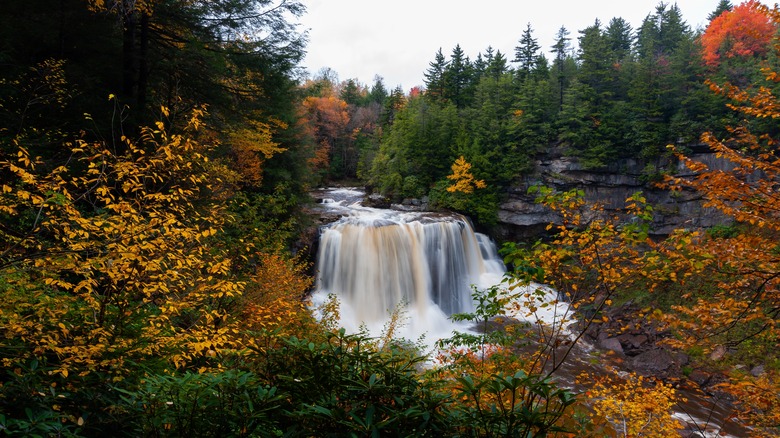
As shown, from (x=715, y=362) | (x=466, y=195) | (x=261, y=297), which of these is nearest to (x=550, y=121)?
(x=466, y=195)

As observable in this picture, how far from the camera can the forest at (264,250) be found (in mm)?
2381

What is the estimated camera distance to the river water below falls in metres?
17.4

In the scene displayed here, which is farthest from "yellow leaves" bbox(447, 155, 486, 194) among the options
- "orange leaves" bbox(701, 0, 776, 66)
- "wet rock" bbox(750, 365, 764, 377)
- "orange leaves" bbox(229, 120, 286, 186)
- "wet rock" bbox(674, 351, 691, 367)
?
"orange leaves" bbox(701, 0, 776, 66)

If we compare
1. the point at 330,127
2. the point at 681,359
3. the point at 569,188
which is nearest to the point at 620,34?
the point at 569,188

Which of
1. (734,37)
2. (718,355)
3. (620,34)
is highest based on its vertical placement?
(620,34)

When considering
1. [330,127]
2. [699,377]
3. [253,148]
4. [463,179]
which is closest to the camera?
[699,377]

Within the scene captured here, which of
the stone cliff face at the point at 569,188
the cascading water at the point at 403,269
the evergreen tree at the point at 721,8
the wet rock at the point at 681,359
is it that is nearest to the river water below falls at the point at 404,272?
the cascading water at the point at 403,269

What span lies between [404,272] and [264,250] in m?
9.17

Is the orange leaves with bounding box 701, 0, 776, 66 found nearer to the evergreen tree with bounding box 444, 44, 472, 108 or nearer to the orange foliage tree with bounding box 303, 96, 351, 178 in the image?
the evergreen tree with bounding box 444, 44, 472, 108

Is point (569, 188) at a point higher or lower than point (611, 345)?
higher

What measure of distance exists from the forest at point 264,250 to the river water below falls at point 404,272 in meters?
2.01

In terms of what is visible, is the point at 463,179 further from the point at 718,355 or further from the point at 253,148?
the point at 718,355

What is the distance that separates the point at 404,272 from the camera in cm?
1911

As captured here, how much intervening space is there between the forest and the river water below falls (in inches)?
79.0
